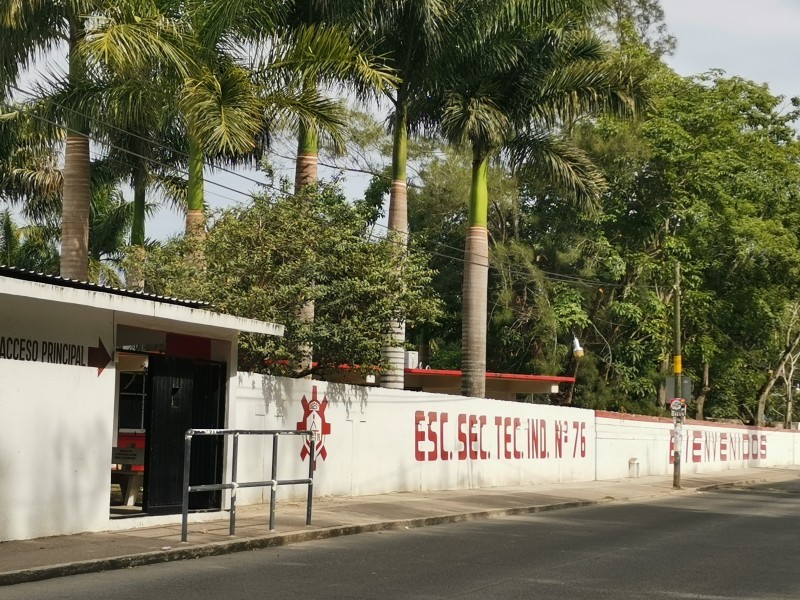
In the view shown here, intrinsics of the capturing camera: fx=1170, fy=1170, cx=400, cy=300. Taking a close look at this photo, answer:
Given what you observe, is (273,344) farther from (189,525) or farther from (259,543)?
(259,543)

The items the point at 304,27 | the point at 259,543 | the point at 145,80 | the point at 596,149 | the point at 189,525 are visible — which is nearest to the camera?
the point at 259,543

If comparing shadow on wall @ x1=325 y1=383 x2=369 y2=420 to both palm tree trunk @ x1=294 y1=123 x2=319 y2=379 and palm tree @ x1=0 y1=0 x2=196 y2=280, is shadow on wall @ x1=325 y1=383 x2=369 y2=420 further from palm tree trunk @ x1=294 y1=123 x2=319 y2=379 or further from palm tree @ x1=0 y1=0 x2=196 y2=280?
palm tree @ x1=0 y1=0 x2=196 y2=280

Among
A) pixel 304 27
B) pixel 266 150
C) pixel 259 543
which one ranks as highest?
pixel 304 27

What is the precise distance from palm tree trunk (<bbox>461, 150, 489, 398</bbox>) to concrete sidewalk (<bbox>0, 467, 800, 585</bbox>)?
299 centimetres

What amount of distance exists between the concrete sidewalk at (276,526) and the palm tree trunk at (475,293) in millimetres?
2989

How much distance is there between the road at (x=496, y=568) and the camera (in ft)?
33.7

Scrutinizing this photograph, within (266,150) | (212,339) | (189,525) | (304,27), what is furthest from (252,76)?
(189,525)

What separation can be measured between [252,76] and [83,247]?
489cm

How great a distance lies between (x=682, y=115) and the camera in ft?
154

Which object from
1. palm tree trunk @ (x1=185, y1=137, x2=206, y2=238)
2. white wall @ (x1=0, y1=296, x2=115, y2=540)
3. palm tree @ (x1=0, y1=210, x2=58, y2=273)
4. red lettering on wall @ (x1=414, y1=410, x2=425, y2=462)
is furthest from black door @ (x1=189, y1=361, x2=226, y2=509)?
palm tree @ (x1=0, y1=210, x2=58, y2=273)

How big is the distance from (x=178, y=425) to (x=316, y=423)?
448cm

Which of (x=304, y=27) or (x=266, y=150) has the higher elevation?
(x=304, y=27)

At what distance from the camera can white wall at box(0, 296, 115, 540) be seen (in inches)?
512

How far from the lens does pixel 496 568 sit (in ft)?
40.2
